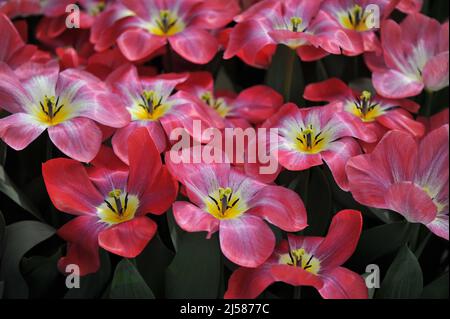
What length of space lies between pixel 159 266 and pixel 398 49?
11.5 inches

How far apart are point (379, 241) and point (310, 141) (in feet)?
0.31

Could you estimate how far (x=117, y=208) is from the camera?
1.75ft

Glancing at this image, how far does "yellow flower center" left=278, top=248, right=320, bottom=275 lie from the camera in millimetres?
517

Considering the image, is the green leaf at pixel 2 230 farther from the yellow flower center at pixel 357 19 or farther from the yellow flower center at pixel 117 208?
the yellow flower center at pixel 357 19

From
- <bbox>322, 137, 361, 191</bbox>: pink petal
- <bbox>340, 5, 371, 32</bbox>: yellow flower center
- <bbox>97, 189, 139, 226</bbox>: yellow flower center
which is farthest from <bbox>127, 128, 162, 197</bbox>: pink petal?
<bbox>340, 5, 371, 32</bbox>: yellow flower center

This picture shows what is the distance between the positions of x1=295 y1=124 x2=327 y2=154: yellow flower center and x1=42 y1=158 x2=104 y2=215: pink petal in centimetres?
16

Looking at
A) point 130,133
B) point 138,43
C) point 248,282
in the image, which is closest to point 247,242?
point 248,282

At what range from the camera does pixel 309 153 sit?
56cm

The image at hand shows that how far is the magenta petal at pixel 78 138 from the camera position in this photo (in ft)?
1.73

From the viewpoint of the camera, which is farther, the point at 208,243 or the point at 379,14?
the point at 379,14

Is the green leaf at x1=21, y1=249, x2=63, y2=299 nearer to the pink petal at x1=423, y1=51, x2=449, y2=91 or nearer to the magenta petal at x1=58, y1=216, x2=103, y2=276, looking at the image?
the magenta petal at x1=58, y1=216, x2=103, y2=276

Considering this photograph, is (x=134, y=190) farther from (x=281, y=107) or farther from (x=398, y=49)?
(x=398, y=49)

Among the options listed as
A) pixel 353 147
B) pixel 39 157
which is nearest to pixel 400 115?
pixel 353 147

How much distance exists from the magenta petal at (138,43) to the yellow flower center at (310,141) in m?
0.16
